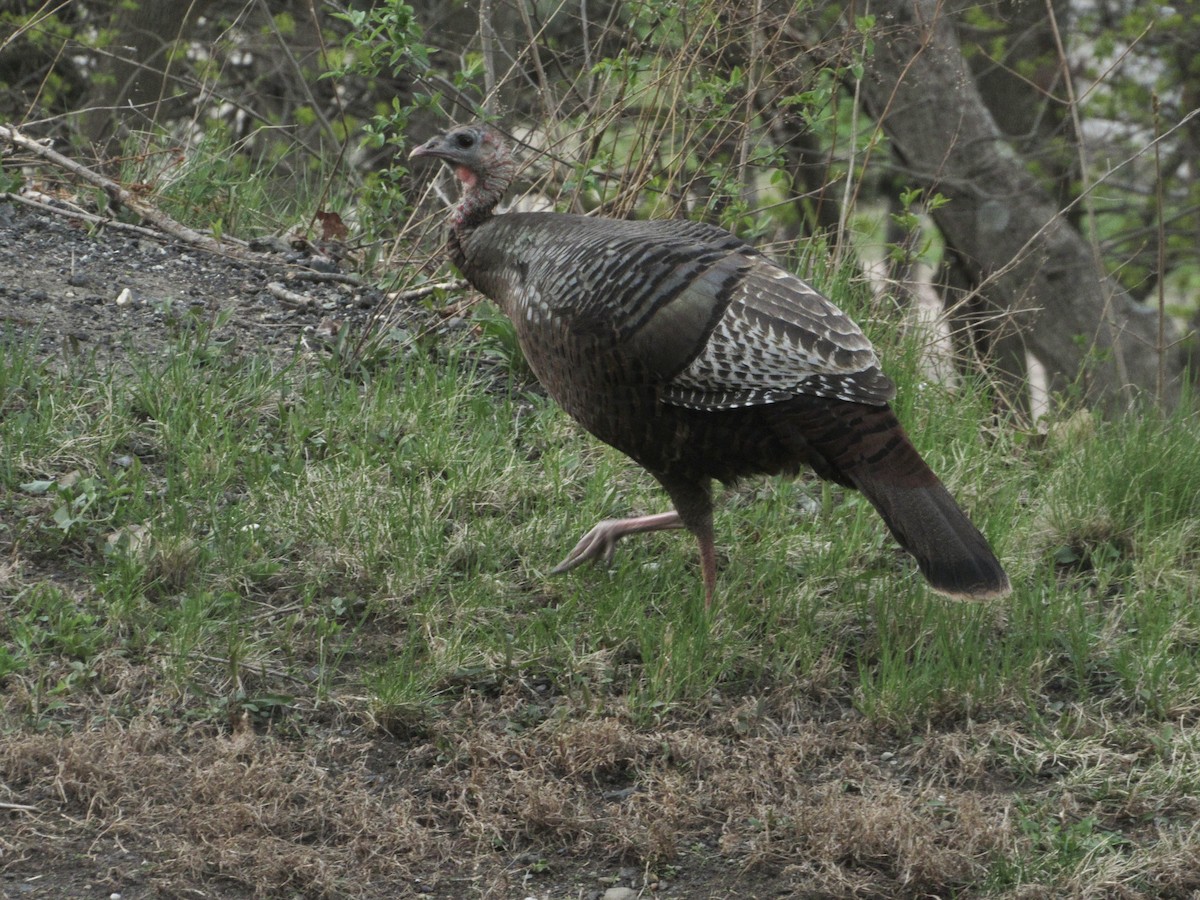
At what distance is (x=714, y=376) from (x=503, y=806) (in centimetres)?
129

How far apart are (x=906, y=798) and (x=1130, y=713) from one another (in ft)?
2.89

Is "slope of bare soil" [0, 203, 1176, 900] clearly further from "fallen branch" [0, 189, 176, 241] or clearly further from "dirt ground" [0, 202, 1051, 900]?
"fallen branch" [0, 189, 176, 241]

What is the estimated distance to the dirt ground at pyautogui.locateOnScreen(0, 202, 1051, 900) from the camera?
338 centimetres

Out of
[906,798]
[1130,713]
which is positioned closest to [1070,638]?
[1130,713]

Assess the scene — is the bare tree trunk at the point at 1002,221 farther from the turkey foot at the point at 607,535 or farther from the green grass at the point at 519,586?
the turkey foot at the point at 607,535

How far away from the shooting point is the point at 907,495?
13.3 ft

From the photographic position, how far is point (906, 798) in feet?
12.3

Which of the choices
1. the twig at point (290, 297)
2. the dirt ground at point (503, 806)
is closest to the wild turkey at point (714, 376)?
the dirt ground at point (503, 806)

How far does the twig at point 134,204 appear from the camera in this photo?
21.0ft

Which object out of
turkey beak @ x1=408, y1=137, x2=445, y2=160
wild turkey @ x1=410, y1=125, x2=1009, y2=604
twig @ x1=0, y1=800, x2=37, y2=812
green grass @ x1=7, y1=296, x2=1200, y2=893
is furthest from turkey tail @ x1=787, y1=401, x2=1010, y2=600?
twig @ x1=0, y1=800, x2=37, y2=812

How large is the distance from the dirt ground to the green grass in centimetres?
7

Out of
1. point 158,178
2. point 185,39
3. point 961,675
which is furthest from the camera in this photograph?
point 185,39

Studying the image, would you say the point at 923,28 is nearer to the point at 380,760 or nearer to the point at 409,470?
the point at 409,470

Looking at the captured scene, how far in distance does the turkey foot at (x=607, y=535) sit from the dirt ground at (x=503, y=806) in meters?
0.58
